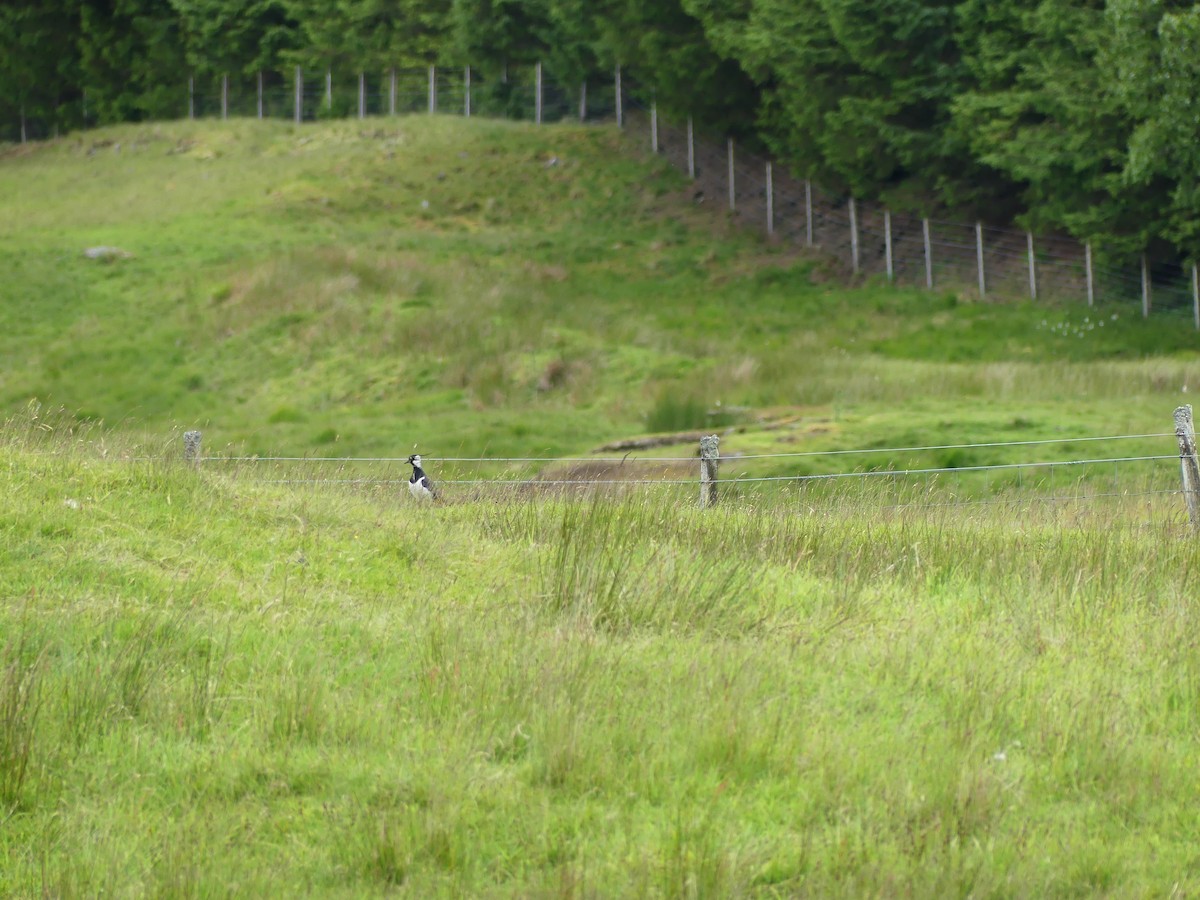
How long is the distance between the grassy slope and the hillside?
913 cm

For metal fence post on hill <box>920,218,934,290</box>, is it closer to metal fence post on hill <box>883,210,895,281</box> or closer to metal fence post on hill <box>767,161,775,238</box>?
metal fence post on hill <box>883,210,895,281</box>

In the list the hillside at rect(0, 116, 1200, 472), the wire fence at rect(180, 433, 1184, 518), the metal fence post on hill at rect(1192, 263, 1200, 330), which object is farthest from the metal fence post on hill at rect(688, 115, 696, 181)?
the wire fence at rect(180, 433, 1184, 518)

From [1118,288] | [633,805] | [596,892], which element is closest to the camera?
[596,892]

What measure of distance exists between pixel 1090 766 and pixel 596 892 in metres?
2.68

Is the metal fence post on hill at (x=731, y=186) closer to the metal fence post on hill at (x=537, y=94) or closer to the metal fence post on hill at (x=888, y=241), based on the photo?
the metal fence post on hill at (x=888, y=241)

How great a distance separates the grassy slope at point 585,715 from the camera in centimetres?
623

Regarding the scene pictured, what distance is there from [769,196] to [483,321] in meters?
18.5

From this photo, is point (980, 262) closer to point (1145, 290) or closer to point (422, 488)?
point (1145, 290)

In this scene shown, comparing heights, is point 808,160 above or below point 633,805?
above

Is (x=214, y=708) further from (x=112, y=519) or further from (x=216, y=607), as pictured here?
(x=112, y=519)

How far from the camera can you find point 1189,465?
1266 centimetres

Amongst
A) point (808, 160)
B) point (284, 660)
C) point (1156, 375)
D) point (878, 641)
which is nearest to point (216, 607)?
point (284, 660)

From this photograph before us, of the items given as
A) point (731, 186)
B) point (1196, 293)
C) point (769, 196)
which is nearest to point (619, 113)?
point (731, 186)

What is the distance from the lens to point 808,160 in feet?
143
